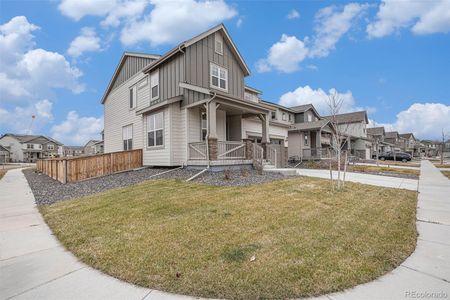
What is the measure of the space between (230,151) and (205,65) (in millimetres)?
5995

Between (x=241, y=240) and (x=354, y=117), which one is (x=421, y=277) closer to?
(x=241, y=240)

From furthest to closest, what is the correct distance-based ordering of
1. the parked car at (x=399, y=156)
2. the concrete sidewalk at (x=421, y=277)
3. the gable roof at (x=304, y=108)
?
the parked car at (x=399, y=156), the gable roof at (x=304, y=108), the concrete sidewalk at (x=421, y=277)

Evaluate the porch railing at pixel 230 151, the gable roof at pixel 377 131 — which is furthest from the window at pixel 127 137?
the gable roof at pixel 377 131

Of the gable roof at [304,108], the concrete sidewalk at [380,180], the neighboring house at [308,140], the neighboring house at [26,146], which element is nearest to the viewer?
the concrete sidewalk at [380,180]

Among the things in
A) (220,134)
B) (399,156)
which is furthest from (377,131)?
(220,134)

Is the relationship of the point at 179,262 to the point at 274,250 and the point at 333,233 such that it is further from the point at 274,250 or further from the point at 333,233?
the point at 333,233

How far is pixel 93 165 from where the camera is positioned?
45.2 feet

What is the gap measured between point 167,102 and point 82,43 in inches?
423

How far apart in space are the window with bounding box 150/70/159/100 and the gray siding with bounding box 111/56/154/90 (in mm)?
1620

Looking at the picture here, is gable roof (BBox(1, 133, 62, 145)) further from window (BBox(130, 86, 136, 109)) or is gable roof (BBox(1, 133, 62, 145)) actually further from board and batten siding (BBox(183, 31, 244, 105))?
board and batten siding (BBox(183, 31, 244, 105))

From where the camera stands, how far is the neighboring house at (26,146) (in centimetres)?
6769

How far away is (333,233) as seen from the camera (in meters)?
4.41

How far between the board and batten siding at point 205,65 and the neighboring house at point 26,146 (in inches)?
2710

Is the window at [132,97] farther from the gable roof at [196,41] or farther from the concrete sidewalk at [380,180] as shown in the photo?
the concrete sidewalk at [380,180]
